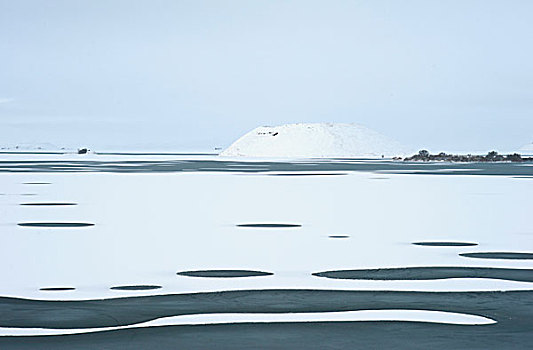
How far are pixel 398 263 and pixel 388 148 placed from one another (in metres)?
174

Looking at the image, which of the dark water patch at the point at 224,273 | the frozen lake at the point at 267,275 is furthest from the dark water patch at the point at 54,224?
the dark water patch at the point at 224,273

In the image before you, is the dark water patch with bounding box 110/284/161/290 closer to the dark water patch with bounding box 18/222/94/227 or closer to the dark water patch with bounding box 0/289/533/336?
the dark water patch with bounding box 0/289/533/336

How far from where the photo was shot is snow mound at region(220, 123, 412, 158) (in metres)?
174

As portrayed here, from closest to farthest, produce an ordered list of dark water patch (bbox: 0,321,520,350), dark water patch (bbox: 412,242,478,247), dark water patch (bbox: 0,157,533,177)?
dark water patch (bbox: 0,321,520,350) → dark water patch (bbox: 412,242,478,247) → dark water patch (bbox: 0,157,533,177)

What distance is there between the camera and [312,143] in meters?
182

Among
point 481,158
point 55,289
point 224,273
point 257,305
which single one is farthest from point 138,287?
point 481,158

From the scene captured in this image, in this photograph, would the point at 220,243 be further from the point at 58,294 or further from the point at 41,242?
the point at 58,294

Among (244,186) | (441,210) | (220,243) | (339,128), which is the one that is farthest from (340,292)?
(339,128)

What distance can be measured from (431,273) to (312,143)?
16975cm

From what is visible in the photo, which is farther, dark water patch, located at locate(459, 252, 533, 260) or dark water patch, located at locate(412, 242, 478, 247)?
dark water patch, located at locate(412, 242, 478, 247)

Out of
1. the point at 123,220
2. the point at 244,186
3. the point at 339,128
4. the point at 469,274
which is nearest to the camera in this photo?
the point at 469,274

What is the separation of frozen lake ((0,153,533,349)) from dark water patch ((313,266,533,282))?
0.08 feet

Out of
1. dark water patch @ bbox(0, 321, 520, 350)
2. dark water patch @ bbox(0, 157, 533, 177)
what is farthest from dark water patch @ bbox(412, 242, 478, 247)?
dark water patch @ bbox(0, 157, 533, 177)

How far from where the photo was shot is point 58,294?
10422 millimetres
